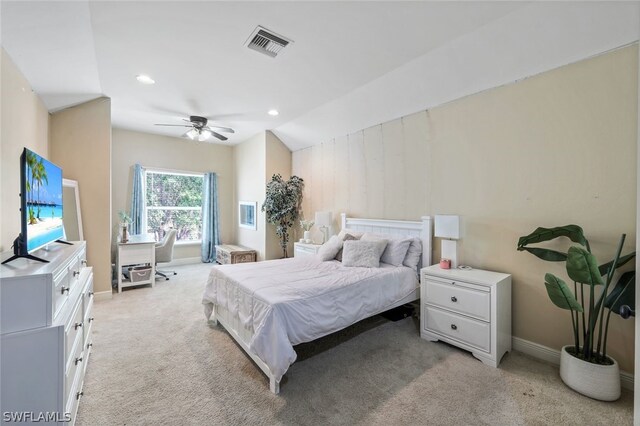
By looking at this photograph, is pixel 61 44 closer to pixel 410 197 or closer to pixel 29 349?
pixel 29 349

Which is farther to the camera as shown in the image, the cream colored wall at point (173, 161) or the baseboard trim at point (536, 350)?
the cream colored wall at point (173, 161)

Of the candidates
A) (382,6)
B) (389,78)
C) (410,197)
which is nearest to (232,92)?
(389,78)

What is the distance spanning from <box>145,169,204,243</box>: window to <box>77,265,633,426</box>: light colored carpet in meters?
3.56

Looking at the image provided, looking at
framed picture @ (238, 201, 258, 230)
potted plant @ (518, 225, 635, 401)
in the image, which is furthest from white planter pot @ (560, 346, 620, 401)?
framed picture @ (238, 201, 258, 230)

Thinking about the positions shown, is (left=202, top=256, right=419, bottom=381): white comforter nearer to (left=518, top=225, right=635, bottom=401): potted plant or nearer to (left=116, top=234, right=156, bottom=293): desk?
(left=518, top=225, right=635, bottom=401): potted plant

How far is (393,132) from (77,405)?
405 cm

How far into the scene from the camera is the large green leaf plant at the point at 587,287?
188 centimetres

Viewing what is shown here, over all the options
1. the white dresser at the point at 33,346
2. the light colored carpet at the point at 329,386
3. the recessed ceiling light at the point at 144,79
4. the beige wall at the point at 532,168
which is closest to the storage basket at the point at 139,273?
the light colored carpet at the point at 329,386

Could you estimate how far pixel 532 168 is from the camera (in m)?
2.54

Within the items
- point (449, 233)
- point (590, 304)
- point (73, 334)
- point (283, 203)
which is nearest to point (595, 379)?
point (590, 304)

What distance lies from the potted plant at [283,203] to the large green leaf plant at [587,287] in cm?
385

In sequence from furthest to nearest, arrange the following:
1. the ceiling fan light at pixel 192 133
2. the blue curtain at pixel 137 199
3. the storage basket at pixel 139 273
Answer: the blue curtain at pixel 137 199
the storage basket at pixel 139 273
the ceiling fan light at pixel 192 133

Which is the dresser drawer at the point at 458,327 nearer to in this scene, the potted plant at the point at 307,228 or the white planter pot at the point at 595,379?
the white planter pot at the point at 595,379

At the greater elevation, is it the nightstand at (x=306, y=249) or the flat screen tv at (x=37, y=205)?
the flat screen tv at (x=37, y=205)
